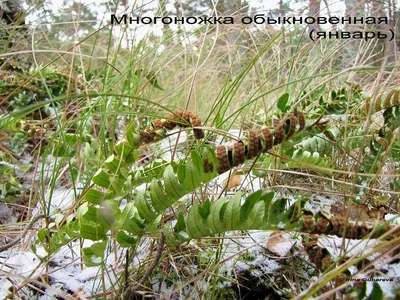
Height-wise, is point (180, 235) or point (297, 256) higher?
point (180, 235)

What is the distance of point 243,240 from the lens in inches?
32.1

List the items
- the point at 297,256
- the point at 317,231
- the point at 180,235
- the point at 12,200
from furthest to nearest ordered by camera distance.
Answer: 1. the point at 12,200
2. the point at 297,256
3. the point at 180,235
4. the point at 317,231

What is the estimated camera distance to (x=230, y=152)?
621 millimetres

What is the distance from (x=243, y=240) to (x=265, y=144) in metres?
0.30

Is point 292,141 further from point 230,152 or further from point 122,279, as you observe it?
point 122,279

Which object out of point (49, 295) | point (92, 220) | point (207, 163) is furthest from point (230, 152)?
point (49, 295)

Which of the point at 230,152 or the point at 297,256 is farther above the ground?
the point at 230,152

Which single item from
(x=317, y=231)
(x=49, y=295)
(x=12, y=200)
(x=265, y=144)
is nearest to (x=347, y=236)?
(x=317, y=231)

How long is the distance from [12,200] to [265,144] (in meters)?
0.82

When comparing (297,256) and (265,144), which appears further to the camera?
(297,256)

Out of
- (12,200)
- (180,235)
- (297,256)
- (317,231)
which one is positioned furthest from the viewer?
(12,200)

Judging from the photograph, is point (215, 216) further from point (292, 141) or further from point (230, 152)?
point (292, 141)

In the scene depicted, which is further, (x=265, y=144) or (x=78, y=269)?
(x=78, y=269)

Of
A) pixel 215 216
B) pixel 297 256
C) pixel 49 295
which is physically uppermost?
pixel 215 216
